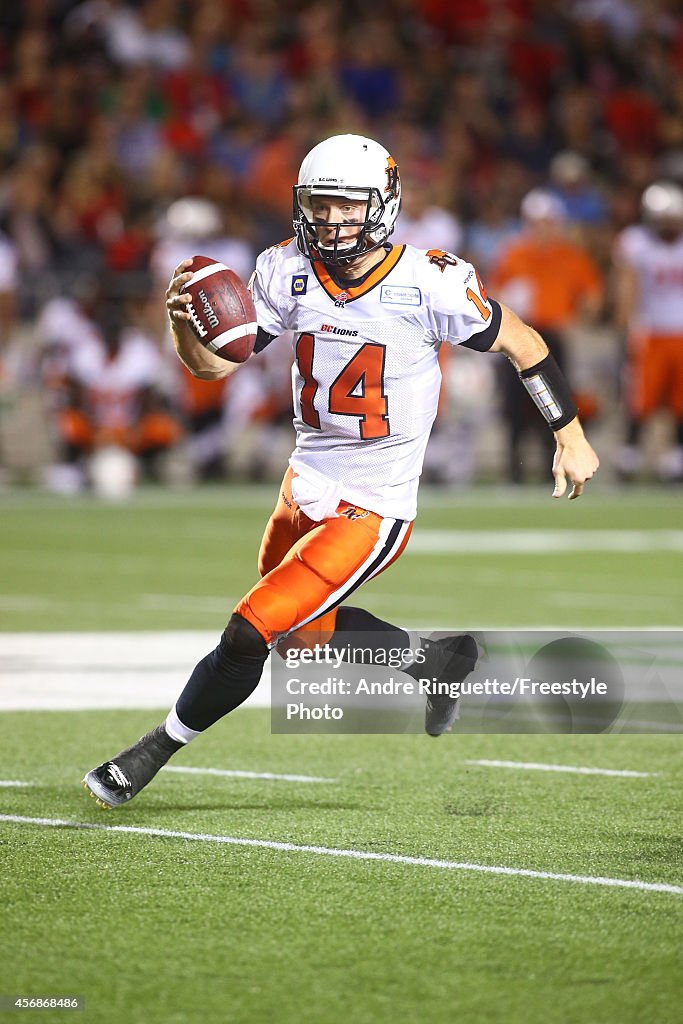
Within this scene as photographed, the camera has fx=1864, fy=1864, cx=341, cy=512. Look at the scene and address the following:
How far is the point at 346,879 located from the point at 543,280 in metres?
11.3

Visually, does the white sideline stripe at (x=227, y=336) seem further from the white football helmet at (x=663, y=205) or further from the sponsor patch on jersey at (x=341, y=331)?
the white football helmet at (x=663, y=205)

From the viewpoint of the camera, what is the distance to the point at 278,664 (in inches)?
286

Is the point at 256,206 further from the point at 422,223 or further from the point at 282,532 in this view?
the point at 282,532

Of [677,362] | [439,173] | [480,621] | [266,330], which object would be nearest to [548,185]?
[439,173]

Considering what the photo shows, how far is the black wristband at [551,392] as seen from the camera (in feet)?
16.7

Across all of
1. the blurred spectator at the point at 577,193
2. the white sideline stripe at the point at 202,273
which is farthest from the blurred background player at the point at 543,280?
the white sideline stripe at the point at 202,273

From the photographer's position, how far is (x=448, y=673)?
548 centimetres

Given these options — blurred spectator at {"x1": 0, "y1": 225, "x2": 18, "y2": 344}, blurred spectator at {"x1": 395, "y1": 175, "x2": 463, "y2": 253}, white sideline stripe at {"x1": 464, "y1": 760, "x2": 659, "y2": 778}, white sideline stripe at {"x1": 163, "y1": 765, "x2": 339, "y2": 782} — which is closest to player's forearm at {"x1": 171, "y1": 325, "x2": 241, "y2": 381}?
white sideline stripe at {"x1": 163, "y1": 765, "x2": 339, "y2": 782}

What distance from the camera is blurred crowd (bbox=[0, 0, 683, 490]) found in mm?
15430

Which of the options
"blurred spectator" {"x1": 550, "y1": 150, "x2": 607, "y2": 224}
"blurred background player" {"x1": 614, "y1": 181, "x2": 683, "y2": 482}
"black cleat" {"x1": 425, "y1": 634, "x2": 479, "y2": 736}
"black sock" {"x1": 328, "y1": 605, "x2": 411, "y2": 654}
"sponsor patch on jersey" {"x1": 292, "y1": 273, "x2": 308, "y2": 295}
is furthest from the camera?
"blurred spectator" {"x1": 550, "y1": 150, "x2": 607, "y2": 224}

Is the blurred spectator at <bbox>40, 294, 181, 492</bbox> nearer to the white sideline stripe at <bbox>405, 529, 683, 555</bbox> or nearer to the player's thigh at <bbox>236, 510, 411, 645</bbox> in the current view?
the white sideline stripe at <bbox>405, 529, 683, 555</bbox>

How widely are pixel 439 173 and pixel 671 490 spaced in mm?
4128

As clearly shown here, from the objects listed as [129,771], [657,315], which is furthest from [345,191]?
[657,315]

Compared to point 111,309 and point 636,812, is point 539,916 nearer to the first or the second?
point 636,812
